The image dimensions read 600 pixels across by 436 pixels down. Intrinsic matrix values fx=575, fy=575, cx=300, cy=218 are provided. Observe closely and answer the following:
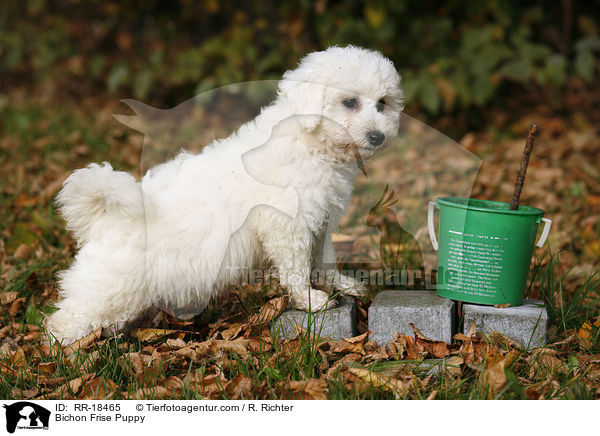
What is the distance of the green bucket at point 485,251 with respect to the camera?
2.60 meters

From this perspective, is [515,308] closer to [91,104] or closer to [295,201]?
[295,201]

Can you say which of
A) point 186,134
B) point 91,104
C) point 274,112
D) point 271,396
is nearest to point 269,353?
point 271,396

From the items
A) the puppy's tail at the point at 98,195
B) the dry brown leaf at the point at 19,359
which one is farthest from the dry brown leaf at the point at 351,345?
the dry brown leaf at the point at 19,359

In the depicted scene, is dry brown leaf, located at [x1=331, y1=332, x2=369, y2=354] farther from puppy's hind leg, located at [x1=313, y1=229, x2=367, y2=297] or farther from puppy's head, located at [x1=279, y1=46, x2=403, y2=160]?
puppy's head, located at [x1=279, y1=46, x2=403, y2=160]

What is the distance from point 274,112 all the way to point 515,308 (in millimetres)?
1462

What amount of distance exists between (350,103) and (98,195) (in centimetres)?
119

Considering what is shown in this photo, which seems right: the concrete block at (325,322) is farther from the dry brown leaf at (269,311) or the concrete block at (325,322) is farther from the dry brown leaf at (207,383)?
the dry brown leaf at (207,383)

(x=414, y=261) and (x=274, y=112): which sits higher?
(x=274, y=112)

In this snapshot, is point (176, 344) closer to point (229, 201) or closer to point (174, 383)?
point (174, 383)

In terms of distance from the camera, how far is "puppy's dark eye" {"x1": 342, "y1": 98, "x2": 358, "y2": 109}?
2.57 meters

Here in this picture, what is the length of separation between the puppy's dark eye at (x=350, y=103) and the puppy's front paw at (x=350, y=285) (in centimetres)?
97

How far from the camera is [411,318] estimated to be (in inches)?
106
